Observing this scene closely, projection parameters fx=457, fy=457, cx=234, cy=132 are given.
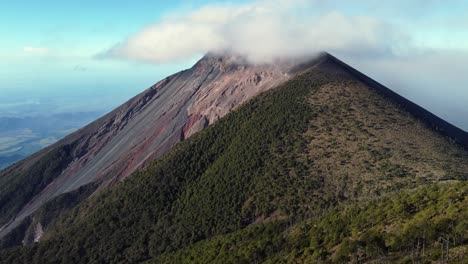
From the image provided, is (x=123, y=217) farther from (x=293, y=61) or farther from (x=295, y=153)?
(x=293, y=61)

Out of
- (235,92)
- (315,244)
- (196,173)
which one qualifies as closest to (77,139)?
(235,92)

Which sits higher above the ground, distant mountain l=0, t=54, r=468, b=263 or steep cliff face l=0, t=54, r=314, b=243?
steep cliff face l=0, t=54, r=314, b=243

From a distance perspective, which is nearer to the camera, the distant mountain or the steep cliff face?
the distant mountain

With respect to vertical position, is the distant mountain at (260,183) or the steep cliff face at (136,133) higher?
the steep cliff face at (136,133)

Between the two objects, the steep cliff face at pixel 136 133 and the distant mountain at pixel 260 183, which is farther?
the steep cliff face at pixel 136 133
